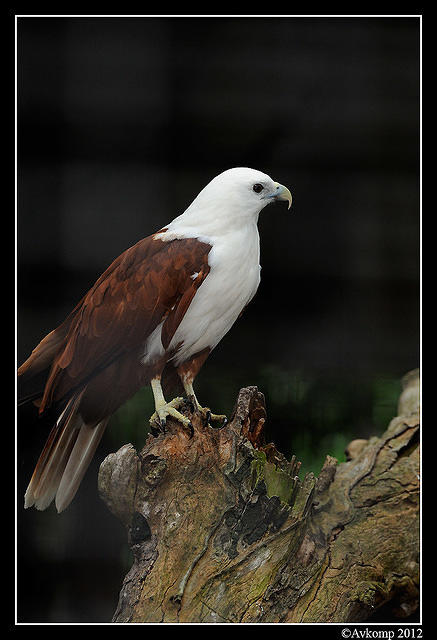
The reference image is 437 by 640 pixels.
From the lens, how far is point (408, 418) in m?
2.49

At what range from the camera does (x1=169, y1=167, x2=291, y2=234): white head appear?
2.24 meters

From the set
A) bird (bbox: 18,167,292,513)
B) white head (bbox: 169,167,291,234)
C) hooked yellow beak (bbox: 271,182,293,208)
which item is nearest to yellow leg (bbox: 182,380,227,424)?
bird (bbox: 18,167,292,513)

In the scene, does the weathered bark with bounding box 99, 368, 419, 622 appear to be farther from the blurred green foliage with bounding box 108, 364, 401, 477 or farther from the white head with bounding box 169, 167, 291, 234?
the white head with bounding box 169, 167, 291, 234

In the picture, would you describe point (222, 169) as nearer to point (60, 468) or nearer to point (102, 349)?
point (102, 349)

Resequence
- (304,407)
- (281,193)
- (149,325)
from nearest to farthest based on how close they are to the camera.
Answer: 1. (149,325)
2. (281,193)
3. (304,407)

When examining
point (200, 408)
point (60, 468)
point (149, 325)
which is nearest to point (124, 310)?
point (149, 325)

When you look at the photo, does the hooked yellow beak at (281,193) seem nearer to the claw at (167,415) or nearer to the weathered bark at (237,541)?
the weathered bark at (237,541)

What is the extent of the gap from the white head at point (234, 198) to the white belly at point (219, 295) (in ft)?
0.18

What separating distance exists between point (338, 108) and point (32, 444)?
1.49 m

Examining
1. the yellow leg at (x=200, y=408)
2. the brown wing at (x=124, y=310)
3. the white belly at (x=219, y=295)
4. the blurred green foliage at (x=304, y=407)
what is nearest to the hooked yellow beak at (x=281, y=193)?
the white belly at (x=219, y=295)

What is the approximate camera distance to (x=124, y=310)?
86.5 inches

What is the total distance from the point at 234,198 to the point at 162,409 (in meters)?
0.69
